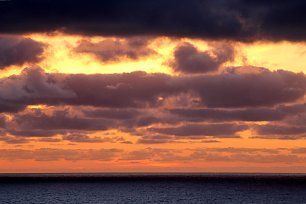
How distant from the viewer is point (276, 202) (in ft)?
413

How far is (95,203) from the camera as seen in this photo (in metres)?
125

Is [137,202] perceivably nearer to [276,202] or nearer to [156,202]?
[156,202]

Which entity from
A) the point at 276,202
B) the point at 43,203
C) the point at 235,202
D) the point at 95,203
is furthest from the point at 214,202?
the point at 43,203

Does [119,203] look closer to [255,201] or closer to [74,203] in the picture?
[74,203]

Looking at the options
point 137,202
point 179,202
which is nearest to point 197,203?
point 179,202

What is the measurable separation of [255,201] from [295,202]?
802cm

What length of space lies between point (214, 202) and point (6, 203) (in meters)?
41.8

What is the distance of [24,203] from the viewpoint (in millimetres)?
124625

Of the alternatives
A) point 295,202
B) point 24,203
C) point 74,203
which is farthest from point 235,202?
point 24,203

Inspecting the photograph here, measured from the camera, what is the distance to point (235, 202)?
12506 cm

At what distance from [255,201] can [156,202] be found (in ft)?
67.4

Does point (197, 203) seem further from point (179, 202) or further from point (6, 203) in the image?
point (6, 203)

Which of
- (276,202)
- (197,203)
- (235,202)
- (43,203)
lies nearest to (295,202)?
(276,202)

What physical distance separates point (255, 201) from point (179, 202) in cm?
1611
